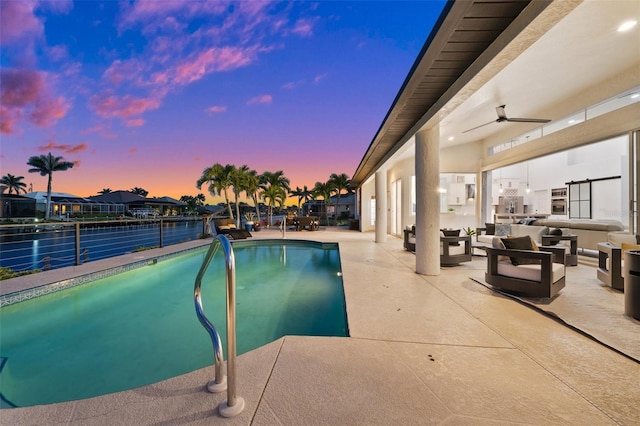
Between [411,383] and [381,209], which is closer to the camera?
[411,383]

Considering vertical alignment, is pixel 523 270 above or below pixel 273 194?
below

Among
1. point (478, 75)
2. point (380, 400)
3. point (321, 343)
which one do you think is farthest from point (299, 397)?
point (478, 75)

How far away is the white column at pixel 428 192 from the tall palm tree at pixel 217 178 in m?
13.1

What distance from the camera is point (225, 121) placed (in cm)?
1577

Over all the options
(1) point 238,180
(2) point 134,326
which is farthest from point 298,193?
(2) point 134,326

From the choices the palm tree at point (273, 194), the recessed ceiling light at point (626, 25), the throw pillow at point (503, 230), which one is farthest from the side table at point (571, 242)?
the palm tree at point (273, 194)

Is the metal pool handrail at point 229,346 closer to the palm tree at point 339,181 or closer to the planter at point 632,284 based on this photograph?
the planter at point 632,284

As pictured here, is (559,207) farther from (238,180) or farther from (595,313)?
(238,180)

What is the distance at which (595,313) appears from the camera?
10.2 ft

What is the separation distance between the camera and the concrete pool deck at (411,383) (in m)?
1.51

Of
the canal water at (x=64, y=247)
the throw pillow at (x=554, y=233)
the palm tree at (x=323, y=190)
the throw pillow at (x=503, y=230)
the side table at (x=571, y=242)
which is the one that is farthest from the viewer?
the palm tree at (x=323, y=190)

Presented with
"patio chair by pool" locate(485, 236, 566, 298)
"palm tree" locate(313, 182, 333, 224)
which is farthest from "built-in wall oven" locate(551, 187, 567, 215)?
"palm tree" locate(313, 182, 333, 224)

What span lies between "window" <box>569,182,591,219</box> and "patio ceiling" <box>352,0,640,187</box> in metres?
6.40

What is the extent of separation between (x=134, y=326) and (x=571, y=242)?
27.4 ft
